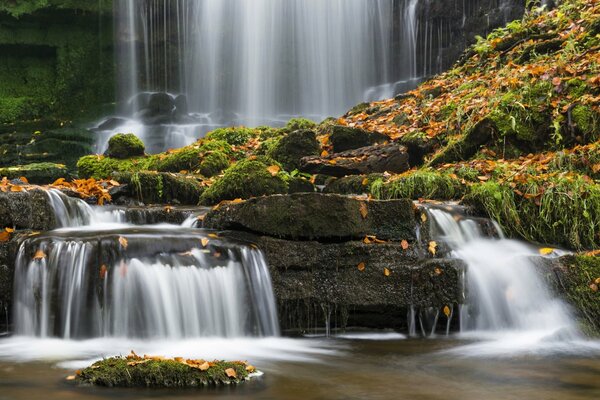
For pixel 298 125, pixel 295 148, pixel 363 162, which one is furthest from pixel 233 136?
pixel 363 162

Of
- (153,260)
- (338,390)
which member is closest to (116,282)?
(153,260)

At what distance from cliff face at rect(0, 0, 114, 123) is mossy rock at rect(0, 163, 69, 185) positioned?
1031cm

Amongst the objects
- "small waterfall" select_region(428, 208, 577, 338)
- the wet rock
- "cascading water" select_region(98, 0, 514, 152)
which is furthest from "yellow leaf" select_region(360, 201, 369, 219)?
"cascading water" select_region(98, 0, 514, 152)

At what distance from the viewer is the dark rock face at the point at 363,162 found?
943 cm

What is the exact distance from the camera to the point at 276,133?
12.9m

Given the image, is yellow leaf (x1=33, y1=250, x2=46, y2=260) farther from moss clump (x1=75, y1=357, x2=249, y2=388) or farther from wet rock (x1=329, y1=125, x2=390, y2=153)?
wet rock (x1=329, y1=125, x2=390, y2=153)

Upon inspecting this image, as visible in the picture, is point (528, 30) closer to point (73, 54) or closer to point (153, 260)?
point (153, 260)

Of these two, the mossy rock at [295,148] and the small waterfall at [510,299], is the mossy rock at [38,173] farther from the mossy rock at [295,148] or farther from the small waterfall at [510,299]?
the small waterfall at [510,299]

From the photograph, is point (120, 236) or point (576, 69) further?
point (576, 69)

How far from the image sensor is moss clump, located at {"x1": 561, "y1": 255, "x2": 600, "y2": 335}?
5863 millimetres

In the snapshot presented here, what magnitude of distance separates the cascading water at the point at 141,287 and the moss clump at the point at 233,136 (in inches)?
261

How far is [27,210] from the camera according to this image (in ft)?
21.2

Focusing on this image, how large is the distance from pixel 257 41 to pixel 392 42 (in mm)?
4393

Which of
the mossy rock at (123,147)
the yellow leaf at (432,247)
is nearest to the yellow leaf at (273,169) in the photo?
the yellow leaf at (432,247)
